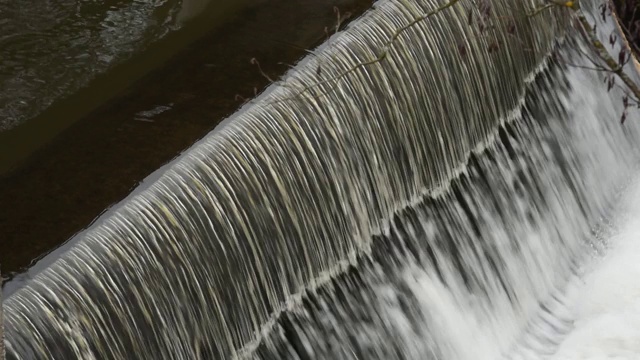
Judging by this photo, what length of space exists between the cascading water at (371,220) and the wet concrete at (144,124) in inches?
5.4

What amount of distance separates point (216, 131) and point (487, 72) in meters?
2.33

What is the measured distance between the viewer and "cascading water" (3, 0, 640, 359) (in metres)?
4.87

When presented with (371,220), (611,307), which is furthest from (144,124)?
(611,307)

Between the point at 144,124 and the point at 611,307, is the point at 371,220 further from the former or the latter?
Result: the point at 611,307

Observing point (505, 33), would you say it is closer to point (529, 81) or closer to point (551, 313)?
point (529, 81)

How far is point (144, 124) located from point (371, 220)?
1233 millimetres

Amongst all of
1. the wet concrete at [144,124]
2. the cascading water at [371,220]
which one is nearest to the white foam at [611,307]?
the cascading water at [371,220]

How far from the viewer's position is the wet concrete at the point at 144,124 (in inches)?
195

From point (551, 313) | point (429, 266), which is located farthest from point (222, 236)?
point (551, 313)

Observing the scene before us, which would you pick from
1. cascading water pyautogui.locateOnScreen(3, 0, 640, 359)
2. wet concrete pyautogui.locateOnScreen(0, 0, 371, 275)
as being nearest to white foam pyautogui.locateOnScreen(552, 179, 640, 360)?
cascading water pyautogui.locateOnScreen(3, 0, 640, 359)

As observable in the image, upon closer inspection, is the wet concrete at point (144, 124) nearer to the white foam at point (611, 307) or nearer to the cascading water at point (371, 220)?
the cascading water at point (371, 220)

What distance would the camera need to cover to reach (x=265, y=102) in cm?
583

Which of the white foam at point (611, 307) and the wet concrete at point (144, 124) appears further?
the white foam at point (611, 307)

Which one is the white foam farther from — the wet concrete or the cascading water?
the wet concrete
